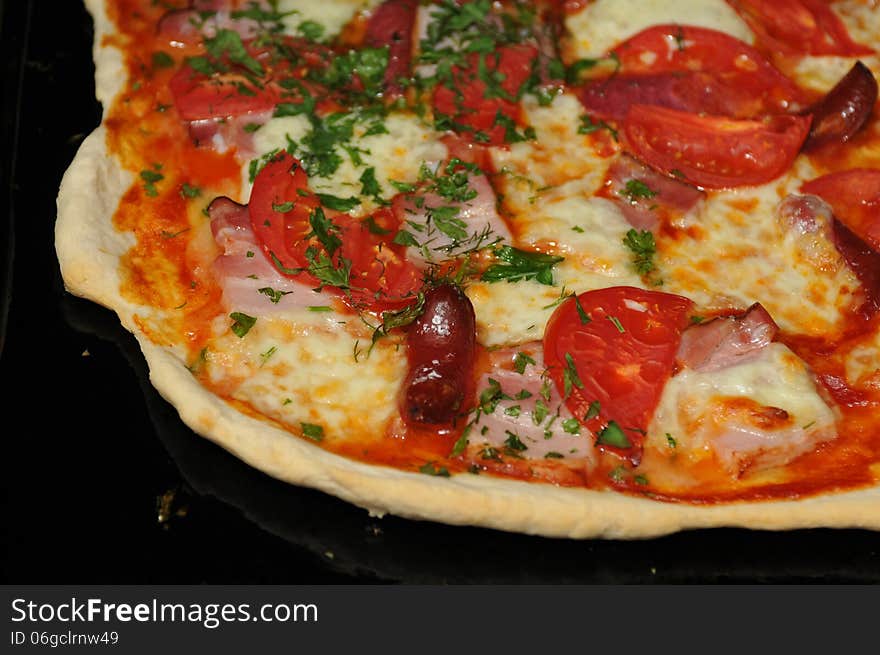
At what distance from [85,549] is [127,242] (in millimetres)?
1403

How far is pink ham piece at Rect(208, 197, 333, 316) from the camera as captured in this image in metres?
4.52

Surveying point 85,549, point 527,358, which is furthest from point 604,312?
point 85,549

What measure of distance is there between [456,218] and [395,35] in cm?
141

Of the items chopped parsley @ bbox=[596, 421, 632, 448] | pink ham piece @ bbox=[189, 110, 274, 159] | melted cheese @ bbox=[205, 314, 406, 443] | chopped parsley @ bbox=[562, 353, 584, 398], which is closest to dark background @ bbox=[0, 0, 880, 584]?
melted cheese @ bbox=[205, 314, 406, 443]

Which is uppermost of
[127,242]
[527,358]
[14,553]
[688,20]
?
[688,20]

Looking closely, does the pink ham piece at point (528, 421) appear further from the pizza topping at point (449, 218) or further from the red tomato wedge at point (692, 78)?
the red tomato wedge at point (692, 78)

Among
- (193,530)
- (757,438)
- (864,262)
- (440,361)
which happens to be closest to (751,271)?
(864,262)

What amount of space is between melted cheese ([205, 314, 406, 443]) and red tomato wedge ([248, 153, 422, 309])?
0.20 metres

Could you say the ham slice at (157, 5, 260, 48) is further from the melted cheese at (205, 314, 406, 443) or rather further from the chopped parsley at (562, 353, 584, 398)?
the chopped parsley at (562, 353, 584, 398)

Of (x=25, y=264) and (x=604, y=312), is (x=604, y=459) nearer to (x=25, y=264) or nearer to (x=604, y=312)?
(x=604, y=312)

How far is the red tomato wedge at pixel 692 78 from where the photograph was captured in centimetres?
558

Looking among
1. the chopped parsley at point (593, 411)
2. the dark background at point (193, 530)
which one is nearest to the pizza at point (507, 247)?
the chopped parsley at point (593, 411)

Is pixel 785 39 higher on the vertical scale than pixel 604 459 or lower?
higher

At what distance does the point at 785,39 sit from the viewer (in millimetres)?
6098
